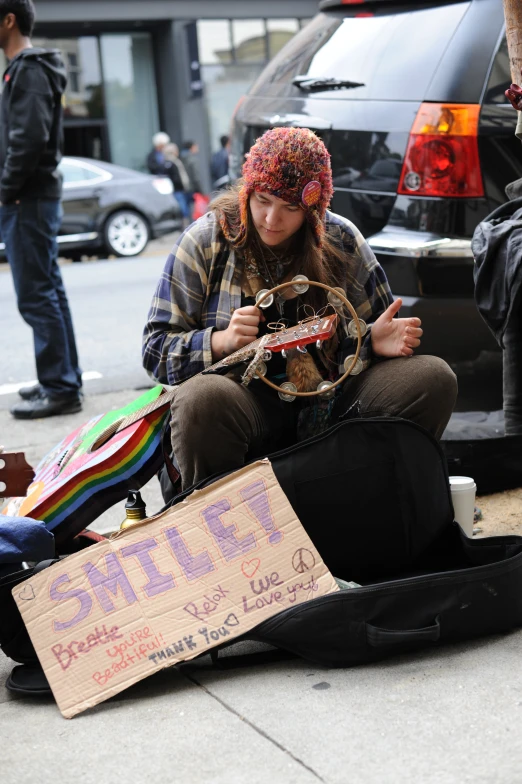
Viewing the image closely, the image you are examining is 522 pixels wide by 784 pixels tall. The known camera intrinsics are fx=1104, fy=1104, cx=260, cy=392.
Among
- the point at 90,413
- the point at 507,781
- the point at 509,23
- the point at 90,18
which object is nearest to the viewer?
the point at 507,781

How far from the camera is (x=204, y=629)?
2.42 meters

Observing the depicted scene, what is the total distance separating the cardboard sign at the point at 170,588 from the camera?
2381 mm

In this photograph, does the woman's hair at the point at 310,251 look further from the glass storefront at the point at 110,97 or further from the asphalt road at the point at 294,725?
the glass storefront at the point at 110,97

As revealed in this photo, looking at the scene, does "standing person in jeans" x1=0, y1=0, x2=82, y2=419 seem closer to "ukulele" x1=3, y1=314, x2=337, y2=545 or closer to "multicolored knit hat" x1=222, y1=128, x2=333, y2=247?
"ukulele" x1=3, y1=314, x2=337, y2=545

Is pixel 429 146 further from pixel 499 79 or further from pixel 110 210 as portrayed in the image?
pixel 110 210

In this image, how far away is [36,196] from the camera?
5027mm

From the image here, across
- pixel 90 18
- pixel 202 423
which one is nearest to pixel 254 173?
pixel 202 423

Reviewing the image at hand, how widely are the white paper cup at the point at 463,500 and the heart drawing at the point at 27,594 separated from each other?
3.89 ft

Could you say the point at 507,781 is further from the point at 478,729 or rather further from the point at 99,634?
the point at 99,634

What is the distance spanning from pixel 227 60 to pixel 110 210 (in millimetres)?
9191

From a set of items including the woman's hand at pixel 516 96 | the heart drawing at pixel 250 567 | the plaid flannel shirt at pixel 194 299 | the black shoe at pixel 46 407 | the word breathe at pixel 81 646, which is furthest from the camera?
the black shoe at pixel 46 407

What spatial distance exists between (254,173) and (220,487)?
0.82 metres

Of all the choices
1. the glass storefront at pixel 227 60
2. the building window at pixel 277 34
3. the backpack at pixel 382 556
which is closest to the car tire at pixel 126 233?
the glass storefront at pixel 227 60

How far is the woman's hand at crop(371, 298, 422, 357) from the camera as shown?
2856 millimetres
